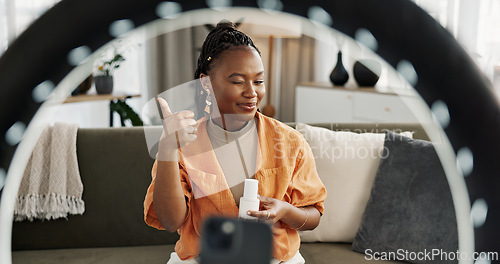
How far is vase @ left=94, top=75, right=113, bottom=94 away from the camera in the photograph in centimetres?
240

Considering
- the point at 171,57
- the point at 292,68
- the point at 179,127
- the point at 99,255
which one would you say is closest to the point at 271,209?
the point at 179,127

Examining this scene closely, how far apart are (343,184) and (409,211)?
0.67ft

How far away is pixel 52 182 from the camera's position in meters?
1.38

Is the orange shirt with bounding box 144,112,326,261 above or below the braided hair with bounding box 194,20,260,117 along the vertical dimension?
below

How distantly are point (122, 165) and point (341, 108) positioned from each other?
5.81 feet

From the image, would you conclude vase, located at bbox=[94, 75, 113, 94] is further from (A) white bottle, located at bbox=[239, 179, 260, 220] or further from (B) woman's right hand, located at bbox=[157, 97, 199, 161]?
(B) woman's right hand, located at bbox=[157, 97, 199, 161]

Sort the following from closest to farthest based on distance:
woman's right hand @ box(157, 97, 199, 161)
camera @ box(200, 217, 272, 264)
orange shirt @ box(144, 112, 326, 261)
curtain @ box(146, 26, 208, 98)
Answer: camera @ box(200, 217, 272, 264)
woman's right hand @ box(157, 97, 199, 161)
orange shirt @ box(144, 112, 326, 261)
curtain @ box(146, 26, 208, 98)

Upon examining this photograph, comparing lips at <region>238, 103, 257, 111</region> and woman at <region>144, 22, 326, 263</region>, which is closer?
lips at <region>238, 103, 257, 111</region>

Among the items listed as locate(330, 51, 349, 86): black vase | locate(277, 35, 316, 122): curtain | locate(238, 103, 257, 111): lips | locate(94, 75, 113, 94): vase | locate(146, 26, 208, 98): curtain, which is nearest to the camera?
locate(238, 103, 257, 111): lips

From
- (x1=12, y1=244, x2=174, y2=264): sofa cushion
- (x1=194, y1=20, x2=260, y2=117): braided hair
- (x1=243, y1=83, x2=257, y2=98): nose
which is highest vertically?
(x1=194, y1=20, x2=260, y2=117): braided hair

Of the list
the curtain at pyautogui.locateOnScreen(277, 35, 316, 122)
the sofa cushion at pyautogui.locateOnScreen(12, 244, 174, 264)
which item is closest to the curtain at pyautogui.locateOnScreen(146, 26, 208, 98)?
the curtain at pyautogui.locateOnScreen(277, 35, 316, 122)

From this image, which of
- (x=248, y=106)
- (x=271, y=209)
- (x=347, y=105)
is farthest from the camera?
(x=347, y=105)

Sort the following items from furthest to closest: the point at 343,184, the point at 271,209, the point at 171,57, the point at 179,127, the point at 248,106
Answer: the point at 171,57, the point at 343,184, the point at 271,209, the point at 248,106, the point at 179,127

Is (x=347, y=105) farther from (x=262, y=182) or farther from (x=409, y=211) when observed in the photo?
(x=262, y=182)
